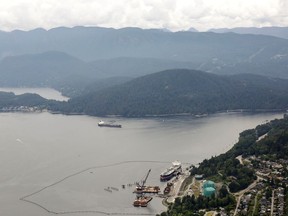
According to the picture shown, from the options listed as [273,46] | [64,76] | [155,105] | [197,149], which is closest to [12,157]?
[197,149]

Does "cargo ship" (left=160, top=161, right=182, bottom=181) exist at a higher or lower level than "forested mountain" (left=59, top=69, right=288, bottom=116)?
lower

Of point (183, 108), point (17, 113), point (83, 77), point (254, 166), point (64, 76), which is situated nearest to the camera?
point (254, 166)

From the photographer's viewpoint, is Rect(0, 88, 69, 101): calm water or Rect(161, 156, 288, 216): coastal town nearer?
Rect(161, 156, 288, 216): coastal town

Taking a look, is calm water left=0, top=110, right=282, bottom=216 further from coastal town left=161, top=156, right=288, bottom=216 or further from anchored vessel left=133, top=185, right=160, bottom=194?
coastal town left=161, top=156, right=288, bottom=216

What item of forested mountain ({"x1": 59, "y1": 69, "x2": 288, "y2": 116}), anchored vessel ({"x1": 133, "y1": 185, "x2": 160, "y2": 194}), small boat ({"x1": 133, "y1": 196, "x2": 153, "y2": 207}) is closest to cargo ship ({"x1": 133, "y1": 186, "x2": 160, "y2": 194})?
anchored vessel ({"x1": 133, "y1": 185, "x2": 160, "y2": 194})

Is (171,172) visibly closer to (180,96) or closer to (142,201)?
(142,201)

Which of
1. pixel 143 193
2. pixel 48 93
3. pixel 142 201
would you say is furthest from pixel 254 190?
pixel 48 93

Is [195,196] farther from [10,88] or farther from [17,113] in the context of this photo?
[10,88]
